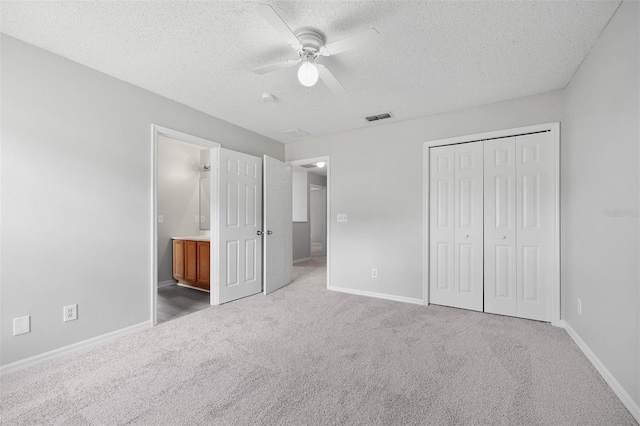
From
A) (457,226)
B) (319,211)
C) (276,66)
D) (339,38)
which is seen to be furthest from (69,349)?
(319,211)

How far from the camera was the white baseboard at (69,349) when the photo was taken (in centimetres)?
199

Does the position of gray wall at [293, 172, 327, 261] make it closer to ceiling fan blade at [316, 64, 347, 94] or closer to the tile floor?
the tile floor

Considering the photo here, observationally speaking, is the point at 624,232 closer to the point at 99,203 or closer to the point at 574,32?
the point at 574,32

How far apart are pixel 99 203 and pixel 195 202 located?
2651mm

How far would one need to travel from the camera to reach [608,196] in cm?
189

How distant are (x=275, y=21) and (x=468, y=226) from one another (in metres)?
2.96

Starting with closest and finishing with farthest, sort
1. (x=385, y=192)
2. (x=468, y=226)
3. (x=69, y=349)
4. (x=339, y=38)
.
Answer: (x=339, y=38) → (x=69, y=349) → (x=468, y=226) → (x=385, y=192)

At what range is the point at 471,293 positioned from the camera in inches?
130


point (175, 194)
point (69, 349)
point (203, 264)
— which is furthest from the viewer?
point (175, 194)

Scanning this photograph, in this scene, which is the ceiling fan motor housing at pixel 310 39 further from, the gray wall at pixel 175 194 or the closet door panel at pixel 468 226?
the gray wall at pixel 175 194

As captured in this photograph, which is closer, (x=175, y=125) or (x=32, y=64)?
(x=32, y=64)

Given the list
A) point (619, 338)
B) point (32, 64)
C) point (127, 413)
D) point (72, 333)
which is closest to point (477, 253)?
point (619, 338)

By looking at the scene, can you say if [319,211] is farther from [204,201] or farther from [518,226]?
[518,226]

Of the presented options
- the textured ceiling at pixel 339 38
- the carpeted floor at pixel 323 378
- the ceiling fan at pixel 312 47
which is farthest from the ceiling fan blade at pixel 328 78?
the carpeted floor at pixel 323 378
